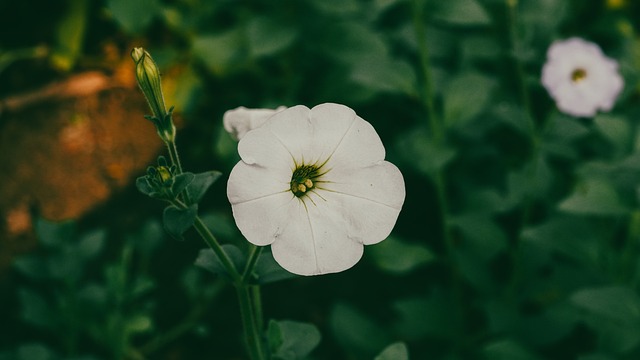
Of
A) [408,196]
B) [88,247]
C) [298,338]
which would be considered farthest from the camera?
[408,196]

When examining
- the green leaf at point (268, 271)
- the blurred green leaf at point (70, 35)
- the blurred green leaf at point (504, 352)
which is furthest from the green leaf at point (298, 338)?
the blurred green leaf at point (70, 35)

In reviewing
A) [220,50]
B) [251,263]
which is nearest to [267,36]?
[220,50]

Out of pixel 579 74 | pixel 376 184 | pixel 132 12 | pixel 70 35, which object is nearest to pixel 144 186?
pixel 376 184

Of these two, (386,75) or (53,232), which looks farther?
(386,75)

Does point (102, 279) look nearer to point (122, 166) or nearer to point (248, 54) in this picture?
point (122, 166)

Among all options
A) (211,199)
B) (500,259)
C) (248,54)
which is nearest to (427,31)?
(248,54)

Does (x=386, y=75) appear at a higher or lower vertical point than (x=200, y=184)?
higher

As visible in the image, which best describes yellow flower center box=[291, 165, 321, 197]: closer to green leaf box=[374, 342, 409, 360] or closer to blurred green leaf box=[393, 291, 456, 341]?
green leaf box=[374, 342, 409, 360]

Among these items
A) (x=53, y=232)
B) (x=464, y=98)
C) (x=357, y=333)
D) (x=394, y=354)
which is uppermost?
(x=464, y=98)

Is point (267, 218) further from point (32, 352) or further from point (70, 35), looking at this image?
point (70, 35)

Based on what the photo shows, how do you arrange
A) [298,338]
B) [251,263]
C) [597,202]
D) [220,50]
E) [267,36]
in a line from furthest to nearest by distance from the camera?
[220,50] → [267,36] → [597,202] → [298,338] → [251,263]
